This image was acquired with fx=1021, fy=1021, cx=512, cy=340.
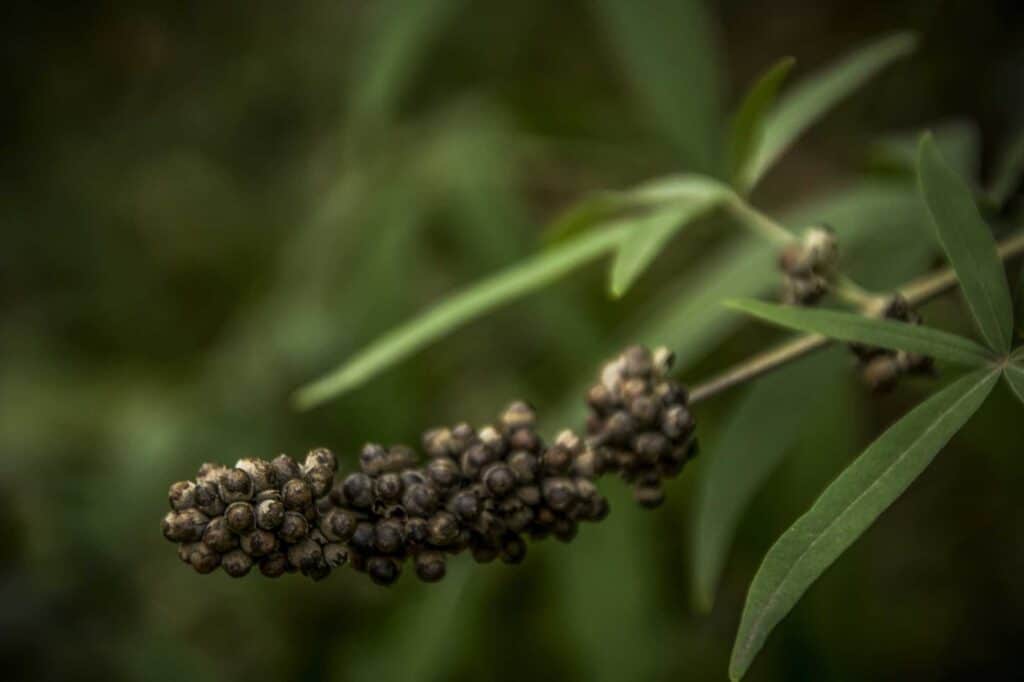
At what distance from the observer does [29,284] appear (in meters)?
2.94

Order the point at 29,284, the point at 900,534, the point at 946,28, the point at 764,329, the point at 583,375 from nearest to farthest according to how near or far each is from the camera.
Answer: the point at 583,375, the point at 946,28, the point at 764,329, the point at 900,534, the point at 29,284

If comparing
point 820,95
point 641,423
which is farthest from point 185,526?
point 820,95

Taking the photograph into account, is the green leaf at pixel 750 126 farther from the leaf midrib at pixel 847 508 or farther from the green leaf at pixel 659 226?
the leaf midrib at pixel 847 508

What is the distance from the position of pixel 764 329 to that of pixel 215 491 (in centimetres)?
175

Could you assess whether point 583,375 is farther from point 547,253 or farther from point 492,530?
point 492,530

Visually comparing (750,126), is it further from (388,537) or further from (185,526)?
(185,526)

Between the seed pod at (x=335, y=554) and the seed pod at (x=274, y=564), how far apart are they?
34 millimetres

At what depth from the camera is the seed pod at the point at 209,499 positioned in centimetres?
83

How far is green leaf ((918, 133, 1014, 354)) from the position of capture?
35.1 inches

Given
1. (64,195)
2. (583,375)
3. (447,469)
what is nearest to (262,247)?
(64,195)

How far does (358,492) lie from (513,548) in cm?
16

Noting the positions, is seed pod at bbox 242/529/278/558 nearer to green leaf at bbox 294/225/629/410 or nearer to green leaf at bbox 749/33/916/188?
green leaf at bbox 294/225/629/410

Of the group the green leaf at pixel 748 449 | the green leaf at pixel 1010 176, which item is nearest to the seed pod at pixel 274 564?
the green leaf at pixel 748 449

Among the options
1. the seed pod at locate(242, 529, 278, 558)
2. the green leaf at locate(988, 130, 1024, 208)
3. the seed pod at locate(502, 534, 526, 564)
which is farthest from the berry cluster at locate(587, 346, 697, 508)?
the green leaf at locate(988, 130, 1024, 208)
